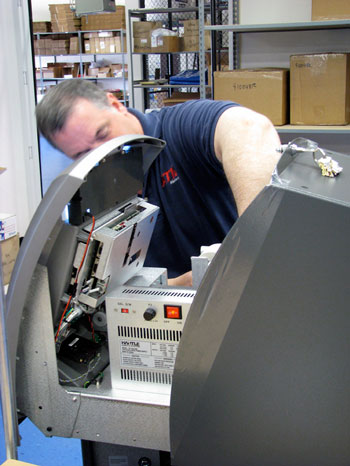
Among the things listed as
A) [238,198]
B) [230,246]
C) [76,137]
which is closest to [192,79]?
[76,137]

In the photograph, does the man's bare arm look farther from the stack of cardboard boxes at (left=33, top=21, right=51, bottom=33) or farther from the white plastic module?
the stack of cardboard boxes at (left=33, top=21, right=51, bottom=33)

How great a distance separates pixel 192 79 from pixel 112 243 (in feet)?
13.5

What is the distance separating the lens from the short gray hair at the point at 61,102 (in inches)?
58.2

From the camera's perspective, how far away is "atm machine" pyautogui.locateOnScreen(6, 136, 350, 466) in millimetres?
699

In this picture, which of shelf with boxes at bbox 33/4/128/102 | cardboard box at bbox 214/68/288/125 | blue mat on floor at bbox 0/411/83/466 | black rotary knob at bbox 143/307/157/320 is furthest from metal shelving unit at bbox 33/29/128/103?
black rotary knob at bbox 143/307/157/320

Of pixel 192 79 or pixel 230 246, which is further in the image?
pixel 192 79

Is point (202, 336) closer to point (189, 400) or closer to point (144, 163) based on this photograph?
point (189, 400)

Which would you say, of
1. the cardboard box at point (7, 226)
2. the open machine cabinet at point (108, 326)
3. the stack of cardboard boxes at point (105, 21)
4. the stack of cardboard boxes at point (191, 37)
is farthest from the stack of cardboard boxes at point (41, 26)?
the open machine cabinet at point (108, 326)

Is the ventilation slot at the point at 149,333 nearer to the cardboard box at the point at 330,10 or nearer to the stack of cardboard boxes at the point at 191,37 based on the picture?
the cardboard box at the point at 330,10

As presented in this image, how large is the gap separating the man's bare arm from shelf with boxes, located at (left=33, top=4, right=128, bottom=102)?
25.7 ft

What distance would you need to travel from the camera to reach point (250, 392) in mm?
776

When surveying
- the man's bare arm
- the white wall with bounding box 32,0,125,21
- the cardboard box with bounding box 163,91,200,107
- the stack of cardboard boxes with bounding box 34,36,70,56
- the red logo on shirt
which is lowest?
the red logo on shirt

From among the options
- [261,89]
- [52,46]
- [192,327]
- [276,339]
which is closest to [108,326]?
[192,327]

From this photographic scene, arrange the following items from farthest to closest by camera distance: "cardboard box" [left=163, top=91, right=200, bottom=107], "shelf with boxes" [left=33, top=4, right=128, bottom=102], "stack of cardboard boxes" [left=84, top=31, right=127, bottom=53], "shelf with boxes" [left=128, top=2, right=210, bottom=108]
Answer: "stack of cardboard boxes" [left=84, top=31, right=127, bottom=53] → "shelf with boxes" [left=33, top=4, right=128, bottom=102] → "shelf with boxes" [left=128, top=2, right=210, bottom=108] → "cardboard box" [left=163, top=91, right=200, bottom=107]
